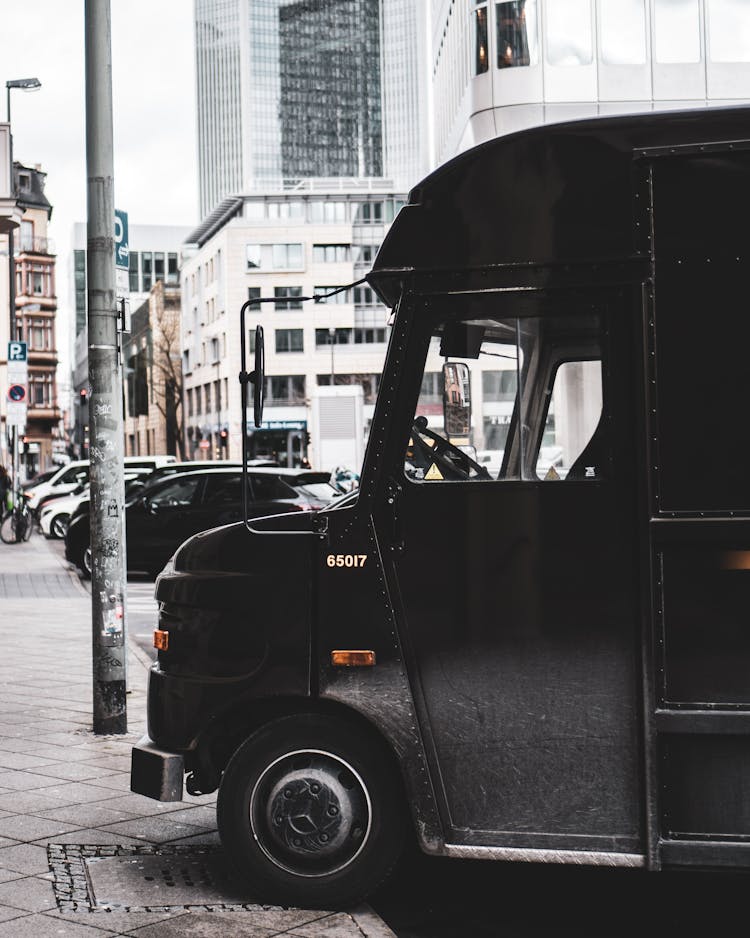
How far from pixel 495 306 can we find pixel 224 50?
7178 inches

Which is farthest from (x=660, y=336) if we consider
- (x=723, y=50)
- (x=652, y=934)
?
(x=723, y=50)

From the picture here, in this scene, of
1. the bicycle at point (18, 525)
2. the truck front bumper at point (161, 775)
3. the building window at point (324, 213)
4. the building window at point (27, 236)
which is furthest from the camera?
the building window at point (27, 236)

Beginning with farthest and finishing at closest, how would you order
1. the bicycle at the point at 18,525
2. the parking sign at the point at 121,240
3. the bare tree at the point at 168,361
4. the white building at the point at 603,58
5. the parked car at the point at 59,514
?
the bare tree at the point at 168,361 < the parked car at the point at 59,514 < the white building at the point at 603,58 < the bicycle at the point at 18,525 < the parking sign at the point at 121,240

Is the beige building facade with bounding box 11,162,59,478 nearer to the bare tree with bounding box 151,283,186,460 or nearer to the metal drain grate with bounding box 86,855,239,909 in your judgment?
the bare tree with bounding box 151,283,186,460

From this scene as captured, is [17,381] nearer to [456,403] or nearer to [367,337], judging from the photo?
[456,403]

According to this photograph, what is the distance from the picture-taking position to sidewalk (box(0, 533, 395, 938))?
15.3 ft

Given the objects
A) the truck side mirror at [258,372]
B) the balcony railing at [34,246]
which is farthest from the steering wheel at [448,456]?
the balcony railing at [34,246]

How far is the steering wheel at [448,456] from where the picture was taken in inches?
185

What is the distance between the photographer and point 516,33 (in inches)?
1257

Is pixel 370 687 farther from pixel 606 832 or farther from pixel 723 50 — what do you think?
pixel 723 50

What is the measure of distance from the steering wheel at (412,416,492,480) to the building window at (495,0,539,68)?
2858cm

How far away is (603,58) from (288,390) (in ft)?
191

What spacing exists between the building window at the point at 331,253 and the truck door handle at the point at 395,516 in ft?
283

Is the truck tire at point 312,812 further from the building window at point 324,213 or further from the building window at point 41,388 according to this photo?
the building window at point 41,388
